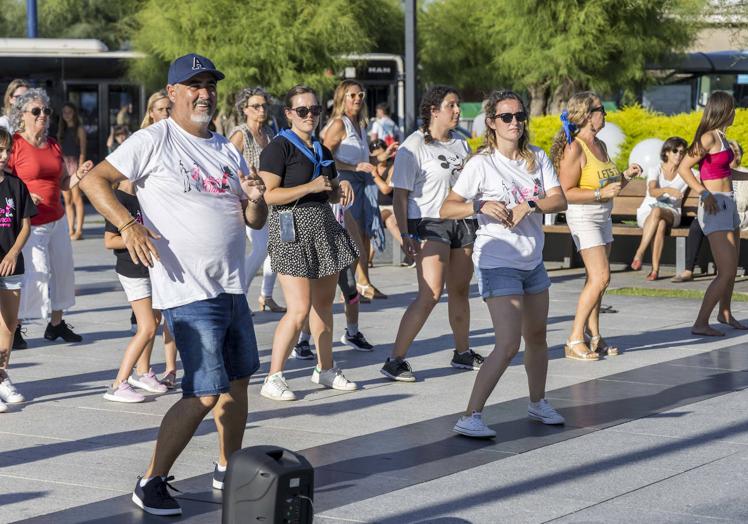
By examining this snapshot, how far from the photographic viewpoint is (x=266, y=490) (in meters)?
4.27

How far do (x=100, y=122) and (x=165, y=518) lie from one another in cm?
2451

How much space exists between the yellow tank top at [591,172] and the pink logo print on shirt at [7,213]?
145 inches

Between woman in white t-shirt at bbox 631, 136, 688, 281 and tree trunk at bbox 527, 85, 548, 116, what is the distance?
18394 millimetres

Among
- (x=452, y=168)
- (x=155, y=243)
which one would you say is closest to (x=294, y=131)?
(x=452, y=168)

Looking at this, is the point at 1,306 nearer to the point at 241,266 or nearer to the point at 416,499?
the point at 241,266

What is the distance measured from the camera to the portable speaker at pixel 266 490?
14.0ft

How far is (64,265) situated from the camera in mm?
9977

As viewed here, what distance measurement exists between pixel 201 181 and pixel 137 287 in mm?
2564

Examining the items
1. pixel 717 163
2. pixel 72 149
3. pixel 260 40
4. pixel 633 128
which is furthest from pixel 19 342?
pixel 260 40

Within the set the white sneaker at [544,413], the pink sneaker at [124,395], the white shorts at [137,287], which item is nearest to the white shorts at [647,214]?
the white sneaker at [544,413]

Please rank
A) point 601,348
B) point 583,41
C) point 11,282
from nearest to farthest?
point 11,282, point 601,348, point 583,41

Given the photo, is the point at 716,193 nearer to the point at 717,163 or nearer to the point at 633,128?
the point at 717,163

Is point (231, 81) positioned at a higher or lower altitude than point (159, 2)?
lower

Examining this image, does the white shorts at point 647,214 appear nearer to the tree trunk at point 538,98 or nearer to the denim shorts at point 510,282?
the denim shorts at point 510,282
